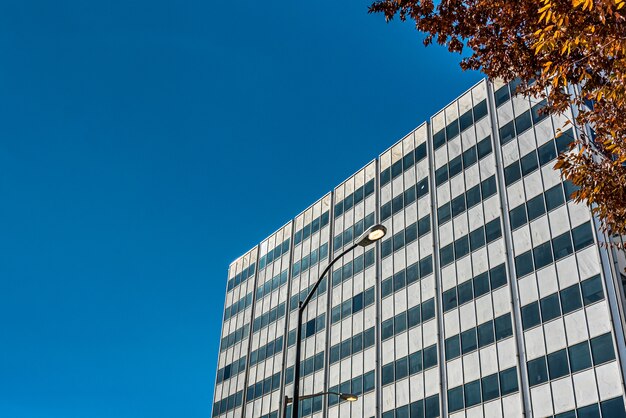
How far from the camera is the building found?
1298 inches

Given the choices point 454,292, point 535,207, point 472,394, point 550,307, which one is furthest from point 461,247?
point 472,394

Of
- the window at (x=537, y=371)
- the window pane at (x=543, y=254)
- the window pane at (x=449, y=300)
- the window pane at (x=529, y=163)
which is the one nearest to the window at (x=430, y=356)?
the window pane at (x=449, y=300)

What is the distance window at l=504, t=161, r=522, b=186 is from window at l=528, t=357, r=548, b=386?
1127 centimetres

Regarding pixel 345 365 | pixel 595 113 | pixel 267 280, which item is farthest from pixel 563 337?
pixel 267 280

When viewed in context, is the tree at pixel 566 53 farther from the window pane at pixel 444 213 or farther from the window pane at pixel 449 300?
the window pane at pixel 444 213

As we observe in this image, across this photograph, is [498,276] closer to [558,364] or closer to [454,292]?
[454,292]

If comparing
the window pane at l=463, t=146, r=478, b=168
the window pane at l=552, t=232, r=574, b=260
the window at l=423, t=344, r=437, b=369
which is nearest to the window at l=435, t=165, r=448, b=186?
the window pane at l=463, t=146, r=478, b=168

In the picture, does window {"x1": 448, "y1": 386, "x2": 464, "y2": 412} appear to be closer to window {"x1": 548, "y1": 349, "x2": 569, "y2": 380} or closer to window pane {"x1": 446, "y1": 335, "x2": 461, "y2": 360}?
window pane {"x1": 446, "y1": 335, "x2": 461, "y2": 360}

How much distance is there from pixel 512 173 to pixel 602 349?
12775 mm

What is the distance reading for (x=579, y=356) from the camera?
31.8m

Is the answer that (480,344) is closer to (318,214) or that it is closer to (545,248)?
(545,248)

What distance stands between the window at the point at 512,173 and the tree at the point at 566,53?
26329mm

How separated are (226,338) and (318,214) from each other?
15418mm

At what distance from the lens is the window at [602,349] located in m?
30.7
